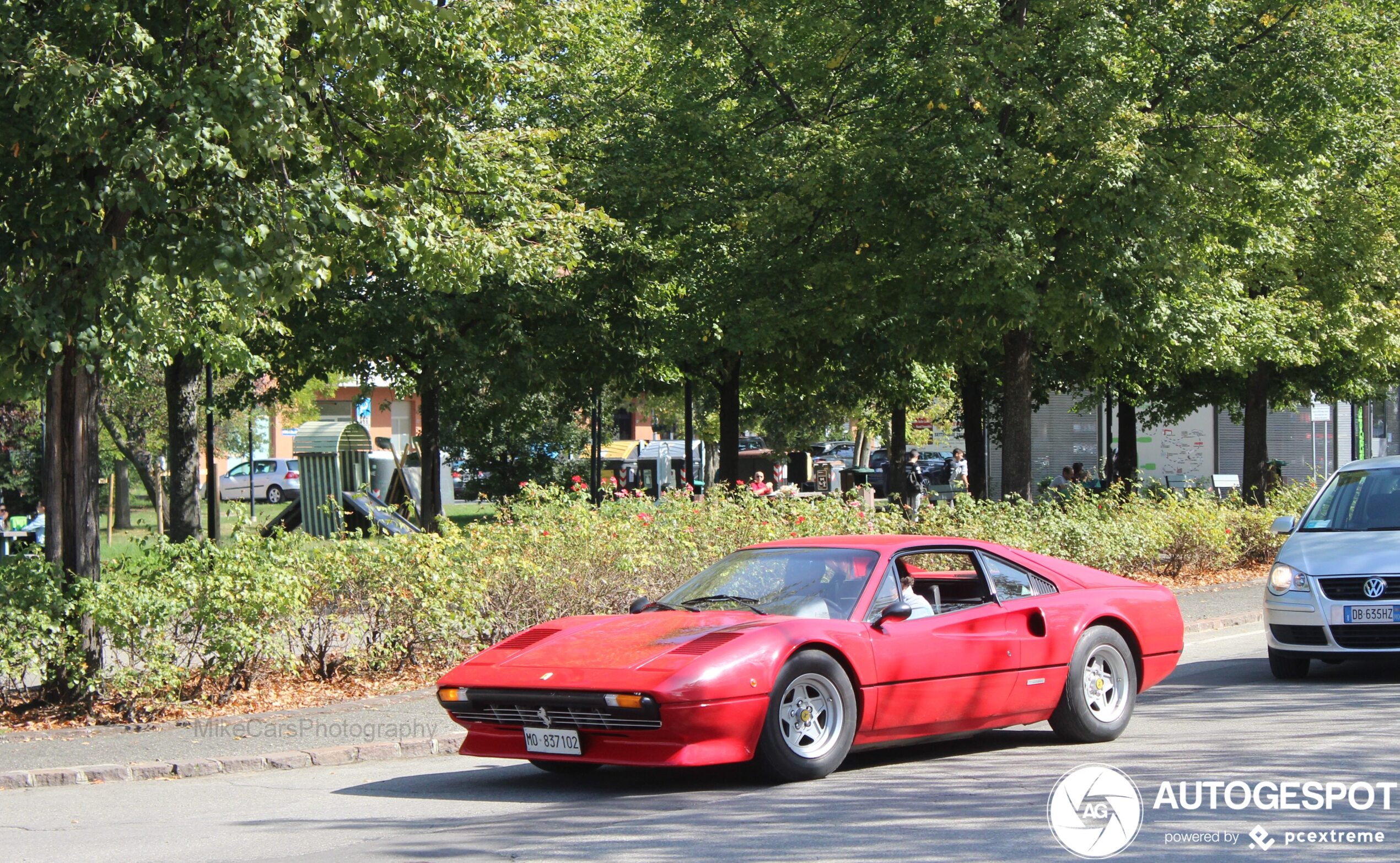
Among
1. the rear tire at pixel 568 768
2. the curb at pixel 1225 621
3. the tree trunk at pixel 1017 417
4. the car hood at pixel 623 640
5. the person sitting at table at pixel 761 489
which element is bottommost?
the curb at pixel 1225 621

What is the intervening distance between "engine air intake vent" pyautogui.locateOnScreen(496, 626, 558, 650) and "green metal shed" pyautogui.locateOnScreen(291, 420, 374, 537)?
1623 cm

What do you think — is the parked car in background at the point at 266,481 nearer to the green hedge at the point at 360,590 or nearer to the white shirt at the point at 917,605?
the green hedge at the point at 360,590

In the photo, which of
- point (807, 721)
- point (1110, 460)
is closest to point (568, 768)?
point (807, 721)

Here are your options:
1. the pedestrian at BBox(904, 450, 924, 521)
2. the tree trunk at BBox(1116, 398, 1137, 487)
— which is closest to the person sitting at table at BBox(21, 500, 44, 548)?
the pedestrian at BBox(904, 450, 924, 521)

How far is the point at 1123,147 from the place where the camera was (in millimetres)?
18188

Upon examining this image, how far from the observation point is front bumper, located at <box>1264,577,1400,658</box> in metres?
10.1

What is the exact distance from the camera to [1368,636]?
1020 cm

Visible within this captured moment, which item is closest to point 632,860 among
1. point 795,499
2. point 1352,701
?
point 1352,701

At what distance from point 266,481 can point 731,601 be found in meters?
55.6

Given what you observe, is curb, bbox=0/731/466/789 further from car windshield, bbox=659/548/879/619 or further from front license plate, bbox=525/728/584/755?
car windshield, bbox=659/548/879/619

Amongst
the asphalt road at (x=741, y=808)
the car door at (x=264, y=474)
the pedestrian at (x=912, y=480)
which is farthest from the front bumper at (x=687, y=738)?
the car door at (x=264, y=474)

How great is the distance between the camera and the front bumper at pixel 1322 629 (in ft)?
33.2

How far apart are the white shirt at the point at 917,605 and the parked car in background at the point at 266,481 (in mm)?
53083

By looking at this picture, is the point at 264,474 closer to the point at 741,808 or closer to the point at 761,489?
the point at 761,489
